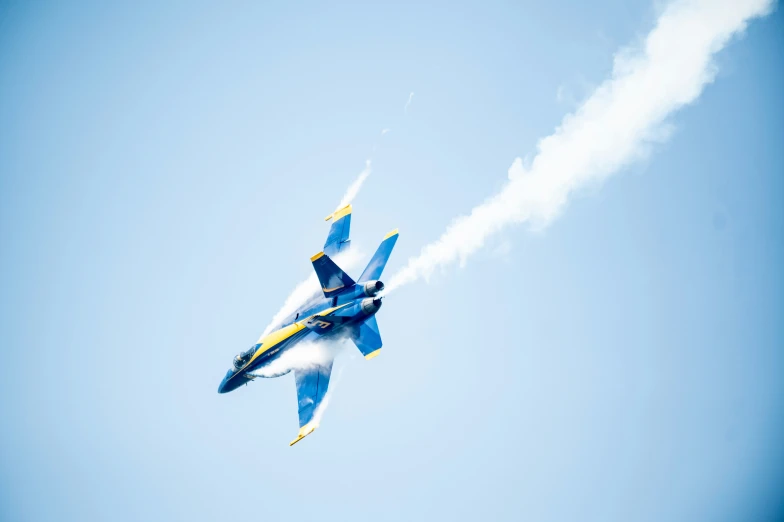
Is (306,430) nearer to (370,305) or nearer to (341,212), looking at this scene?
(370,305)

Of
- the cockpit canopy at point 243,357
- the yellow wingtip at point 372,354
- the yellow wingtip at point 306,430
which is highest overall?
the cockpit canopy at point 243,357

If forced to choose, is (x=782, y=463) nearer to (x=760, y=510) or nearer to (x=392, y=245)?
(x=760, y=510)

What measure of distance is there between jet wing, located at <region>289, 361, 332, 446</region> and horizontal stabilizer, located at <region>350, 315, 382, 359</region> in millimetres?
3162

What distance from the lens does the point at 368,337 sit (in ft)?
86.6

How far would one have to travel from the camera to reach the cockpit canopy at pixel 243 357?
30.1 metres

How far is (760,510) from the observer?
6511 inches

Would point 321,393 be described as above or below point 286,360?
below

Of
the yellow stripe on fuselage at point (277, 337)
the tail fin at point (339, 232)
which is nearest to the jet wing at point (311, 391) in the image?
the yellow stripe on fuselage at point (277, 337)

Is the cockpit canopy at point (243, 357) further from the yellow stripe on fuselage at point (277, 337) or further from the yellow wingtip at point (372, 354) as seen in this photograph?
the yellow wingtip at point (372, 354)

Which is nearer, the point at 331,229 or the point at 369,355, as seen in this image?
the point at 369,355

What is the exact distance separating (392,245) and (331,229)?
6524mm

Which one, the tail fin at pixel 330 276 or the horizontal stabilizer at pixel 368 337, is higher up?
the tail fin at pixel 330 276

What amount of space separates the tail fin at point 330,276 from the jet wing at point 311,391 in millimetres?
4452

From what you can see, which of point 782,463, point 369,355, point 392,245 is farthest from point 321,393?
point 782,463
